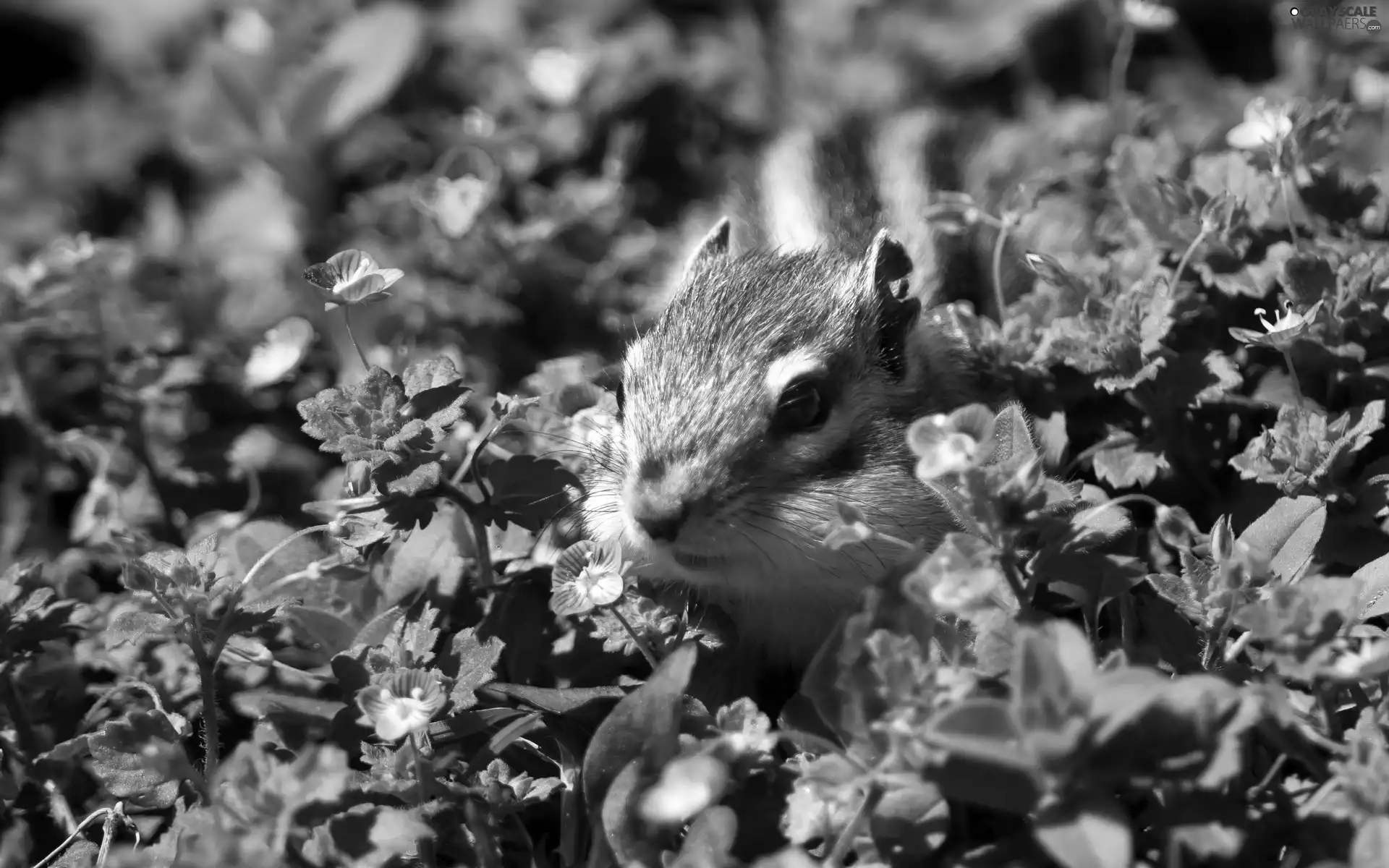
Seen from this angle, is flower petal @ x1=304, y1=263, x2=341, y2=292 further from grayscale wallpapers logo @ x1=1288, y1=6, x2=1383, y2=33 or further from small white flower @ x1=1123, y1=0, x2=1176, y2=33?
grayscale wallpapers logo @ x1=1288, y1=6, x2=1383, y2=33

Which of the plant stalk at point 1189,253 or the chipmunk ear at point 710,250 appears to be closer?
the plant stalk at point 1189,253

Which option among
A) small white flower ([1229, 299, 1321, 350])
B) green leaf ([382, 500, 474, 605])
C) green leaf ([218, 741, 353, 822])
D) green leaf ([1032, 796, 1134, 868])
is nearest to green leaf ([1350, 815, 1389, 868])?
green leaf ([1032, 796, 1134, 868])

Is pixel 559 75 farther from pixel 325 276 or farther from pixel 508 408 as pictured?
pixel 508 408

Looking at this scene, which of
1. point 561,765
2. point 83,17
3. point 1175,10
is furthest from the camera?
point 83,17

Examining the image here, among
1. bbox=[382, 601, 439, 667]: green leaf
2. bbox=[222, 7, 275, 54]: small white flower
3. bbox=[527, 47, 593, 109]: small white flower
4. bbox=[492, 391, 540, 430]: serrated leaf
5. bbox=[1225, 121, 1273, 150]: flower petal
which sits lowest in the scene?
bbox=[382, 601, 439, 667]: green leaf

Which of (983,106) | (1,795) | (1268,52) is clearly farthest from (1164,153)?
(1,795)

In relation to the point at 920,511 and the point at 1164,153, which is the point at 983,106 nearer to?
the point at 1164,153

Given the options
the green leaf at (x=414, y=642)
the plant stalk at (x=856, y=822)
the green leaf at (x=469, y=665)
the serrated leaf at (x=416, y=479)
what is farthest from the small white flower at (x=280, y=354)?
the plant stalk at (x=856, y=822)

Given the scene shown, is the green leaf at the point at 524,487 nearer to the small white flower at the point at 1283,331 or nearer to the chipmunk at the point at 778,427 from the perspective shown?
the chipmunk at the point at 778,427
